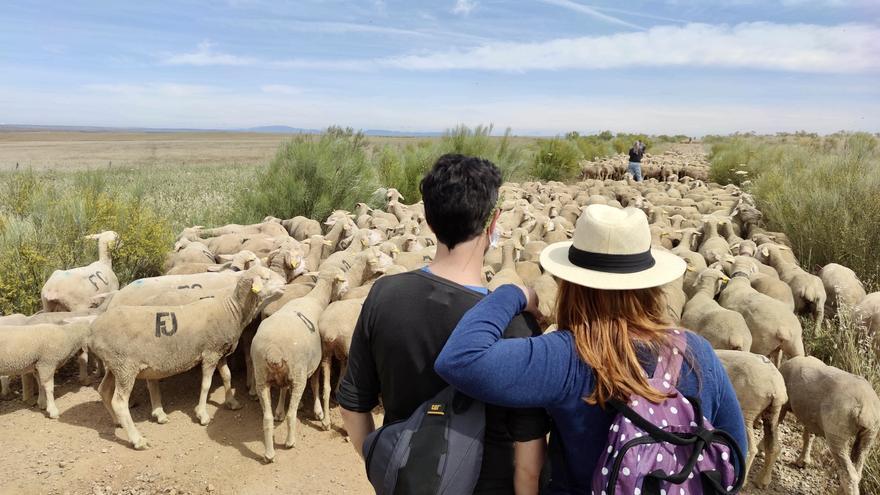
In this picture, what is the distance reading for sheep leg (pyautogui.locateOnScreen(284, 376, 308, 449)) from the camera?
16.3 feet

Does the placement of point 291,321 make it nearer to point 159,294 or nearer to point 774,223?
point 159,294

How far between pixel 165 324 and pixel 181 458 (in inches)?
49.0

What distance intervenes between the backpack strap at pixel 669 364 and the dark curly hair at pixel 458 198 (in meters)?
0.80

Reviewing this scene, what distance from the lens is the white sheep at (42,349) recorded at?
5.08 meters

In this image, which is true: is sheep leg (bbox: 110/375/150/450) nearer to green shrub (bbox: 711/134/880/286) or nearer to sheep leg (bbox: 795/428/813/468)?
sheep leg (bbox: 795/428/813/468)

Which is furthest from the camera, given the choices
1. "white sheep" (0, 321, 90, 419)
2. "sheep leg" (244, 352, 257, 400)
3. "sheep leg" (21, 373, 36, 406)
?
"sheep leg" (244, 352, 257, 400)

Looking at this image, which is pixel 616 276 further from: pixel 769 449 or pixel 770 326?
pixel 770 326

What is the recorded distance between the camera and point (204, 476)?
4.71 meters

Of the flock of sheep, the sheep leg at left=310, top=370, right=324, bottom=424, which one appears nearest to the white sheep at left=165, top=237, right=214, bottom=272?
the flock of sheep

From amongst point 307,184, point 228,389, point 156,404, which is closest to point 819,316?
point 228,389

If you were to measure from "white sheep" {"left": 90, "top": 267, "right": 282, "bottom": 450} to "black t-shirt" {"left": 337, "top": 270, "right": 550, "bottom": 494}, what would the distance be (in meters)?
3.67

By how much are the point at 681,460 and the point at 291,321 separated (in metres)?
4.04

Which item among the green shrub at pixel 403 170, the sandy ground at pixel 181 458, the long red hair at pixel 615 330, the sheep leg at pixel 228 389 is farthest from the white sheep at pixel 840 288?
the green shrub at pixel 403 170

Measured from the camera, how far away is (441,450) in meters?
1.85
